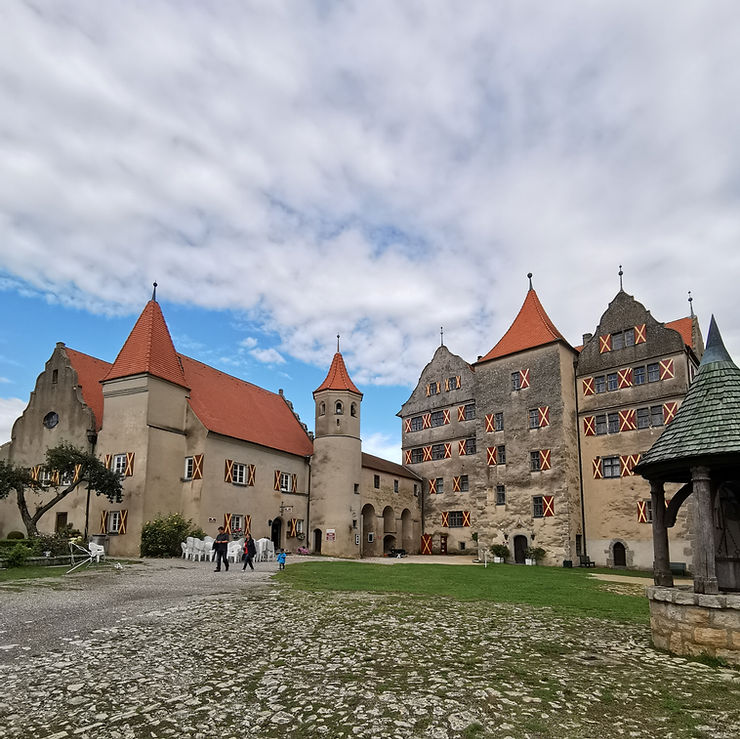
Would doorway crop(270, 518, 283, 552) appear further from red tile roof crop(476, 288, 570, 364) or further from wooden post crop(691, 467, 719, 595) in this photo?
wooden post crop(691, 467, 719, 595)

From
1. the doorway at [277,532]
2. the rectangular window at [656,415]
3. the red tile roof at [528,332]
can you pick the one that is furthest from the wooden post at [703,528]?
the doorway at [277,532]

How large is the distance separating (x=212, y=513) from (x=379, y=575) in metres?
14.5

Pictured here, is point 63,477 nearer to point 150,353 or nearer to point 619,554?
point 150,353

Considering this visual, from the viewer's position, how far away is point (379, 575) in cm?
2123

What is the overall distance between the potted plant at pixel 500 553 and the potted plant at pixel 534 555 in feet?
5.06

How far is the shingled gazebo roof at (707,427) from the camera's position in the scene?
30.3 feet

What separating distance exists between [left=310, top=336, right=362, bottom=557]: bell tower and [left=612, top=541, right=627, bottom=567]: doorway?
15623mm

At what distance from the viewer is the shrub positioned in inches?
1410

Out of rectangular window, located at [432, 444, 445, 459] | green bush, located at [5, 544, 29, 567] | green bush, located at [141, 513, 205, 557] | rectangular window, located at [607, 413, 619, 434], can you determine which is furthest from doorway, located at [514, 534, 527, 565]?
green bush, located at [5, 544, 29, 567]

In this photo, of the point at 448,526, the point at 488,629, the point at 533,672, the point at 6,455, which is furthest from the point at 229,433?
the point at 533,672

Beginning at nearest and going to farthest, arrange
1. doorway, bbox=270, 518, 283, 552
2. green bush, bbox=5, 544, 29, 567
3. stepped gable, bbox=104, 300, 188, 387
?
green bush, bbox=5, 544, 29, 567 → stepped gable, bbox=104, 300, 188, 387 → doorway, bbox=270, 518, 283, 552

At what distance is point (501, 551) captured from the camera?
35.9 metres

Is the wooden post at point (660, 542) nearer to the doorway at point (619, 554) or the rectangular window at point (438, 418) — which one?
the doorway at point (619, 554)

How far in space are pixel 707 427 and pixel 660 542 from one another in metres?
2.36
